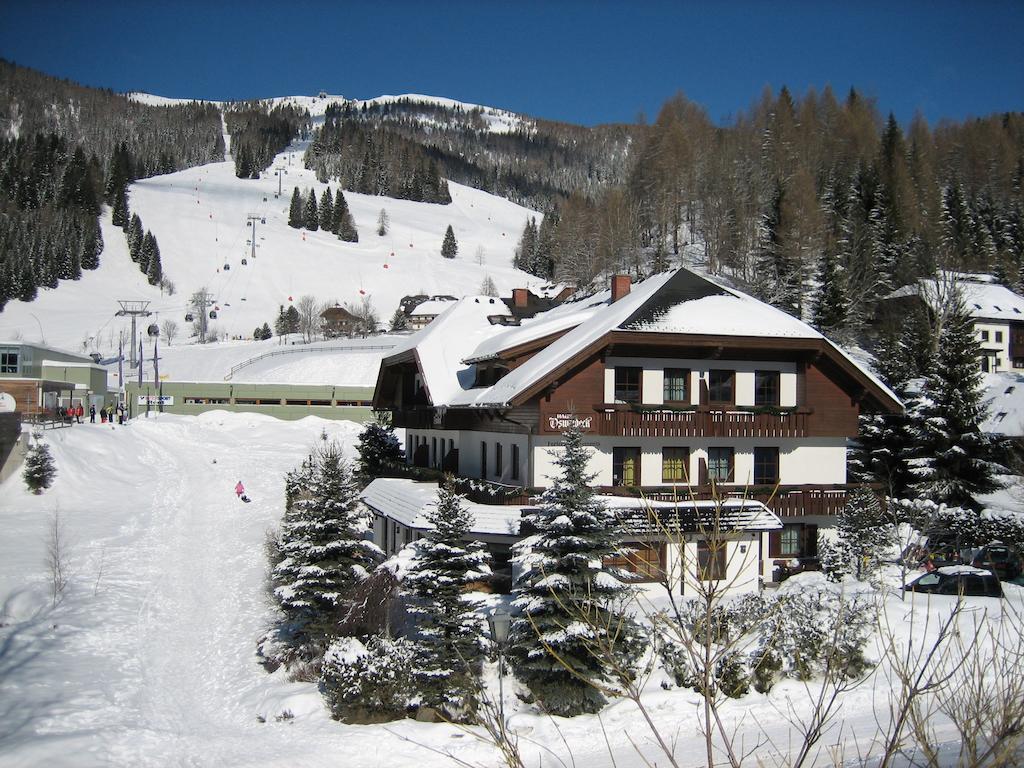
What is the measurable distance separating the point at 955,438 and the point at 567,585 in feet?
66.0

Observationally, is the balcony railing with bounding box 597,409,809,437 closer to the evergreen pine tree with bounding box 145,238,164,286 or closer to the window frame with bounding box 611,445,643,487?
the window frame with bounding box 611,445,643,487

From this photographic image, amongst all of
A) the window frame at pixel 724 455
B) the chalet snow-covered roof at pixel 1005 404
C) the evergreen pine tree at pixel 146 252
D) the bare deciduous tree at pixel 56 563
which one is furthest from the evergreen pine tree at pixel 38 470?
the evergreen pine tree at pixel 146 252

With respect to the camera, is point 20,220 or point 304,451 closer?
point 304,451

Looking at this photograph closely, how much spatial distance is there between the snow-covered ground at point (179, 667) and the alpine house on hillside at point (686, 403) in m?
6.74

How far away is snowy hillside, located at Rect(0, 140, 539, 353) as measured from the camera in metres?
119

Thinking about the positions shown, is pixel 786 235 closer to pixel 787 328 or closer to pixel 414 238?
pixel 787 328

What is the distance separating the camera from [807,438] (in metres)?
27.4

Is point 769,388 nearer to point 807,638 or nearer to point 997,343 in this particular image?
point 807,638

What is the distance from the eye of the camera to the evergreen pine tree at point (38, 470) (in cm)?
3981

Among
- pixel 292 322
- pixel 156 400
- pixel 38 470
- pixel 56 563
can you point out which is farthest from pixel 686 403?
pixel 292 322

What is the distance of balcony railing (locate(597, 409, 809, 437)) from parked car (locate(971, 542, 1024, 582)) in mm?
6705

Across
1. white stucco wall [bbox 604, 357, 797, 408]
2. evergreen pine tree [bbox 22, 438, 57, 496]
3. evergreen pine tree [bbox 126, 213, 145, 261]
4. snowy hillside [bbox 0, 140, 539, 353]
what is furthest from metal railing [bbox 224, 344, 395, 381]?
white stucco wall [bbox 604, 357, 797, 408]

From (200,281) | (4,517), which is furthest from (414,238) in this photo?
(4,517)

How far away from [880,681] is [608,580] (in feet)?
22.0
